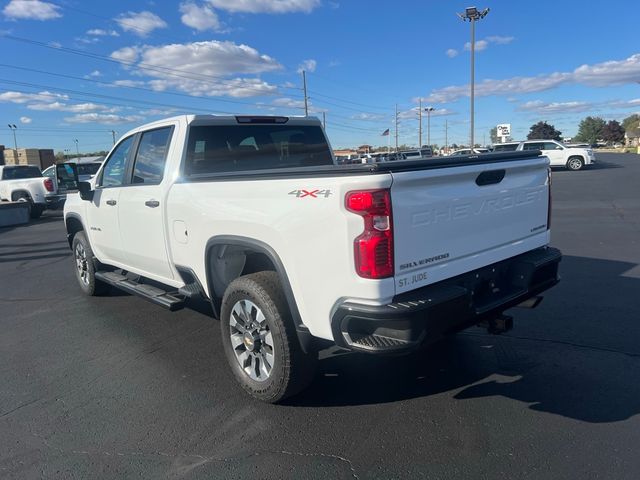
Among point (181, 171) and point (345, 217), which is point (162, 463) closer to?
point (345, 217)

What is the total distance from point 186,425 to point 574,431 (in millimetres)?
2499

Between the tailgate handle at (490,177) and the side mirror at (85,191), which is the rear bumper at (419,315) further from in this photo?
the side mirror at (85,191)

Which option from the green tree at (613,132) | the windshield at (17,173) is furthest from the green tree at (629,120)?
the windshield at (17,173)

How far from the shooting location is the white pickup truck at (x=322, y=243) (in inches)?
Answer: 115

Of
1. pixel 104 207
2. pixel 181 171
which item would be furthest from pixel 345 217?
pixel 104 207

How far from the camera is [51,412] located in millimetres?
3775

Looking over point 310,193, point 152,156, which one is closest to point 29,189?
point 152,156

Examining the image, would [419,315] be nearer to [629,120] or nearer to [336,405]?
[336,405]

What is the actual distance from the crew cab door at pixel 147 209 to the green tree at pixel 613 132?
150 m

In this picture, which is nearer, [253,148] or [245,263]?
[245,263]

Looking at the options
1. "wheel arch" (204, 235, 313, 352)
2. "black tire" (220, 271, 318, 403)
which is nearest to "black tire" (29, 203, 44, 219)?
"wheel arch" (204, 235, 313, 352)

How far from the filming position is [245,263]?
413 centimetres

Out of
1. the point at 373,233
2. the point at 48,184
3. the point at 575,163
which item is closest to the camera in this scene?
the point at 373,233

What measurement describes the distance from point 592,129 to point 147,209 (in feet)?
495
